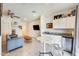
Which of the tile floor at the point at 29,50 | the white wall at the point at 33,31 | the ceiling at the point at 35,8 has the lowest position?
the tile floor at the point at 29,50

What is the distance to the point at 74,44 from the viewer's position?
155 centimetres

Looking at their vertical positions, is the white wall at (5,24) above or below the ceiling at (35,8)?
below

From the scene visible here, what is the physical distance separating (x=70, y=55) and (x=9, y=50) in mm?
974

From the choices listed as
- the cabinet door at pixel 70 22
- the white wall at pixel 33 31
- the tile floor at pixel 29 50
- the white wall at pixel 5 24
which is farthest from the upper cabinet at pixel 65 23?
the white wall at pixel 5 24

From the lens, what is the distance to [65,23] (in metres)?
1.58

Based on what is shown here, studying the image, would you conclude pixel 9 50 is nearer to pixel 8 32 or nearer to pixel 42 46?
pixel 8 32

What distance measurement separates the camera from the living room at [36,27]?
1.53m

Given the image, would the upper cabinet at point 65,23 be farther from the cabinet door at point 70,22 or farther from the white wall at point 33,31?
the white wall at point 33,31

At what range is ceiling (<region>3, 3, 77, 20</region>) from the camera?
1.52 metres

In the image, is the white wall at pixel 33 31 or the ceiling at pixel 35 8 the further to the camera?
the white wall at pixel 33 31

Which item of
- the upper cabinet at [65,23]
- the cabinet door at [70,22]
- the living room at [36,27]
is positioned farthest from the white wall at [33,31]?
the cabinet door at [70,22]

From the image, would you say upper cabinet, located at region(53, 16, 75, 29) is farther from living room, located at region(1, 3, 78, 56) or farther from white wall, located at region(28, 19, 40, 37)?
white wall, located at region(28, 19, 40, 37)

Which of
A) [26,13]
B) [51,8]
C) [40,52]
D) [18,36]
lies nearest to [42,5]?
[51,8]

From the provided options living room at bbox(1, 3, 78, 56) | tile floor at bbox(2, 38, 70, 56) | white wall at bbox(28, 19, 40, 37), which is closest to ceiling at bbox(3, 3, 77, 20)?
living room at bbox(1, 3, 78, 56)
